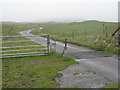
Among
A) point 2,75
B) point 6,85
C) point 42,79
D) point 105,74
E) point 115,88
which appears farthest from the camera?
point 2,75

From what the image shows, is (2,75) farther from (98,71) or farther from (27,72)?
(98,71)

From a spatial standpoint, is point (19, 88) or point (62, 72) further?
point (62, 72)

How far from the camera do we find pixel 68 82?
7.42 m

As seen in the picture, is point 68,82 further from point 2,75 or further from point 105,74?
point 2,75

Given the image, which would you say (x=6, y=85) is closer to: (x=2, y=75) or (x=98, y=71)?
(x=2, y=75)

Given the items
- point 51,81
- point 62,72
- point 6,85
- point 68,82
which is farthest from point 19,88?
point 62,72

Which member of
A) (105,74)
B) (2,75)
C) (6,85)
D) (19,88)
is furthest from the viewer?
(2,75)

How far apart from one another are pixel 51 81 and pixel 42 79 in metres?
0.57

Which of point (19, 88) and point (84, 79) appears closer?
point (19, 88)

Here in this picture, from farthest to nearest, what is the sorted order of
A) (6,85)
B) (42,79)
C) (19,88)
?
(42,79) → (6,85) → (19,88)

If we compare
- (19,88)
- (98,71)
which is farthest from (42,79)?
(98,71)

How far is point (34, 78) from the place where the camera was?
8.12 meters

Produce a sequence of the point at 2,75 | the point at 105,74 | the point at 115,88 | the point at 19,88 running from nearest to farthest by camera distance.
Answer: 1. the point at 115,88
2. the point at 19,88
3. the point at 105,74
4. the point at 2,75

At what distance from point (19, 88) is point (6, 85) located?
863 millimetres
